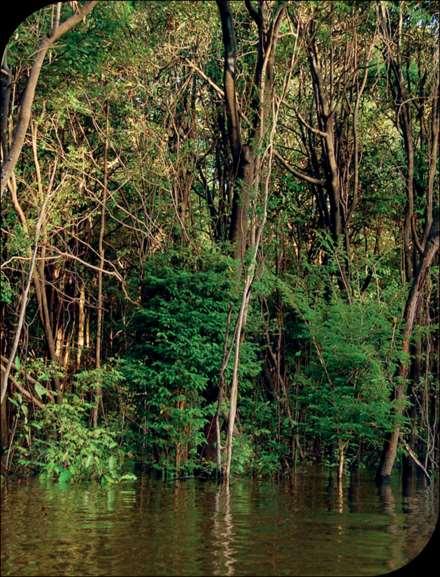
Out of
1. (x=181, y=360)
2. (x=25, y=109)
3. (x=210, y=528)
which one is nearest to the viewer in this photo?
(x=210, y=528)

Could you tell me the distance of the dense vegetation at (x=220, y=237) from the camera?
44.5ft

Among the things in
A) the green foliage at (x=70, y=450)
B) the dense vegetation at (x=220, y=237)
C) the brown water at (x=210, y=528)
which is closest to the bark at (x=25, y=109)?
the dense vegetation at (x=220, y=237)

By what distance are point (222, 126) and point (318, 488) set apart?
18.7 ft

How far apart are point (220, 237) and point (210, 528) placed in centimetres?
652

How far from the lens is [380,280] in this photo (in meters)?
16.8

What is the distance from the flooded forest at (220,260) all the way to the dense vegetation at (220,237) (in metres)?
0.04

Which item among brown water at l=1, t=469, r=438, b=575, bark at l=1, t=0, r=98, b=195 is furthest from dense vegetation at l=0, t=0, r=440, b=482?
brown water at l=1, t=469, r=438, b=575

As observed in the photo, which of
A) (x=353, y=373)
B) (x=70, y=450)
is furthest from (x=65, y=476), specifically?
(x=353, y=373)

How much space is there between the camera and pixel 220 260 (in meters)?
13.8

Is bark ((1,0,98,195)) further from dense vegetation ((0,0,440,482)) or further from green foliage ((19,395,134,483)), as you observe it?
green foliage ((19,395,134,483))

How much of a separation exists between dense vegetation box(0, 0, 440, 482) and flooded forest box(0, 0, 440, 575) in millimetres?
44

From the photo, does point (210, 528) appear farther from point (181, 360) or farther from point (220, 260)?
point (220, 260)

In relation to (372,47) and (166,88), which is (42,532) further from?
(372,47)

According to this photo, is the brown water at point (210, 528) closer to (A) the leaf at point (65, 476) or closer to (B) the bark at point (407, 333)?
(A) the leaf at point (65, 476)
